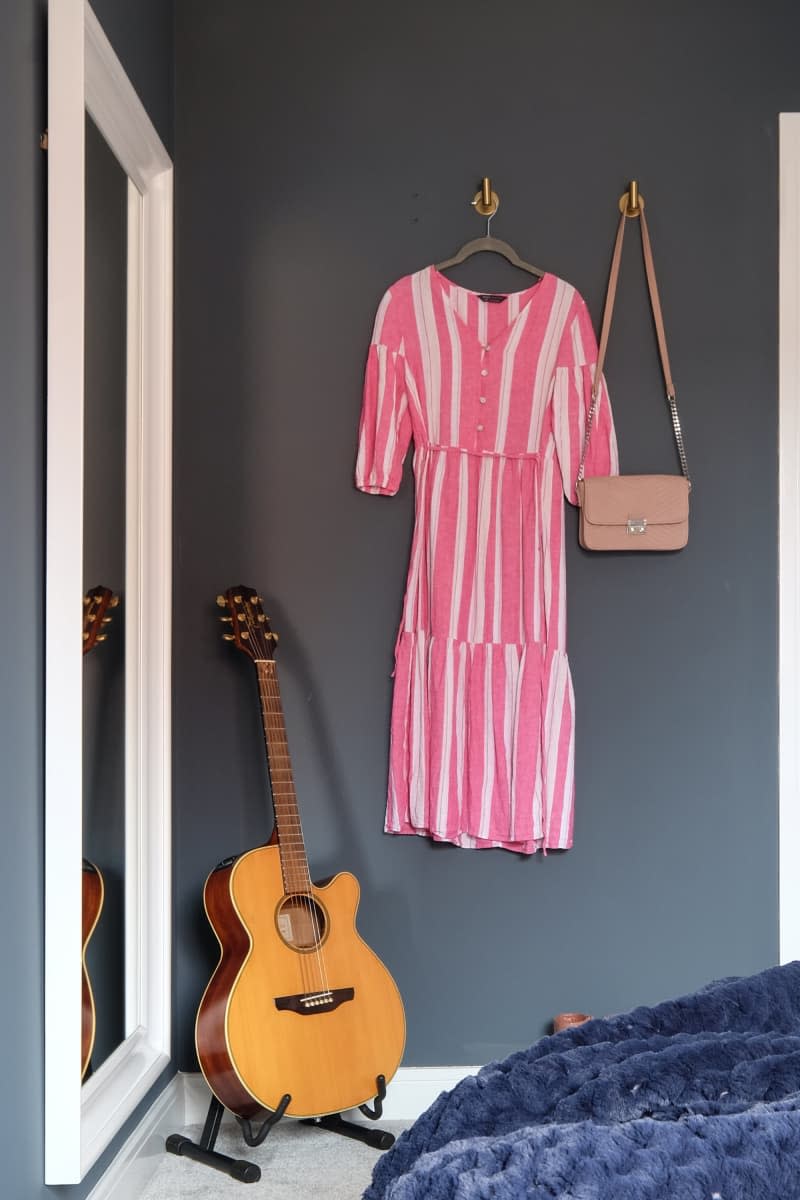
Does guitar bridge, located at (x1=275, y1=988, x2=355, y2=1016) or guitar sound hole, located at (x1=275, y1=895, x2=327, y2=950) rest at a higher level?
guitar sound hole, located at (x1=275, y1=895, x2=327, y2=950)

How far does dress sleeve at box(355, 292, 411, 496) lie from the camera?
2648 millimetres

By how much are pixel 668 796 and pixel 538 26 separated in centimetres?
186

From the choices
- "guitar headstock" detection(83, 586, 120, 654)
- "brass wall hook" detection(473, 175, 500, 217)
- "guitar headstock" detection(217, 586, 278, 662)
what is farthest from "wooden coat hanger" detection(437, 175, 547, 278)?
"guitar headstock" detection(83, 586, 120, 654)

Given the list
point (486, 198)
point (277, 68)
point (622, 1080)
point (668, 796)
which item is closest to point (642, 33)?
point (486, 198)

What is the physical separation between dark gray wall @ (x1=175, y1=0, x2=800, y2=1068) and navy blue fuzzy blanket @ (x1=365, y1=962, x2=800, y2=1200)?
147 cm

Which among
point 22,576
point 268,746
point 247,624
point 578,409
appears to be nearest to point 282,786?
point 268,746

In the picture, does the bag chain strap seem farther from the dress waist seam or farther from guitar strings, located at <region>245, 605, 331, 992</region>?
guitar strings, located at <region>245, 605, 331, 992</region>

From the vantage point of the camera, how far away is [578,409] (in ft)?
8.84

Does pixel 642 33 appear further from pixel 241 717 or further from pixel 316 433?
pixel 241 717

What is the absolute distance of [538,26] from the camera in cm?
274

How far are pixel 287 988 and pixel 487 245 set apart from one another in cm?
172

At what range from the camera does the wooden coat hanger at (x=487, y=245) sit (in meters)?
2.70

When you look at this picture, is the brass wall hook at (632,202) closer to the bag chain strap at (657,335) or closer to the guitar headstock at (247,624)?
the bag chain strap at (657,335)

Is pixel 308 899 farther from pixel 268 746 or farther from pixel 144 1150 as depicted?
pixel 144 1150
